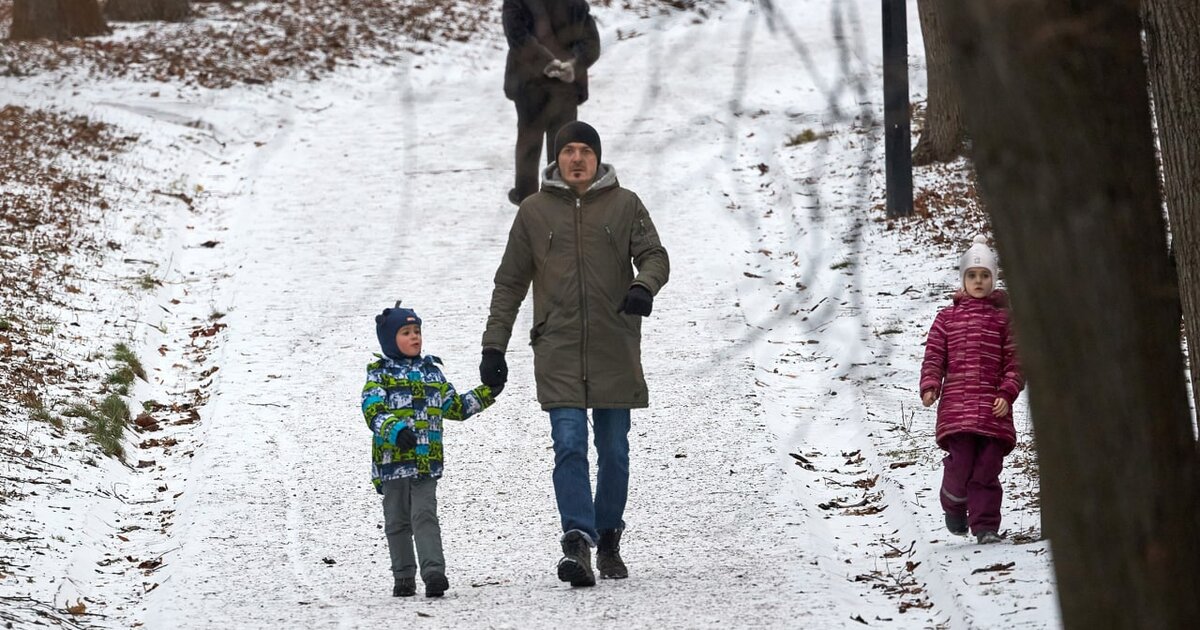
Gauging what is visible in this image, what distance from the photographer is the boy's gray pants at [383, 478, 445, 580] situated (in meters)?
6.14

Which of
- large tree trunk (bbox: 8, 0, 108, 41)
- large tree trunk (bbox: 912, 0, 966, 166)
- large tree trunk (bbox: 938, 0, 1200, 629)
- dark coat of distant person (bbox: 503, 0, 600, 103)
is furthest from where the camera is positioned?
large tree trunk (bbox: 8, 0, 108, 41)

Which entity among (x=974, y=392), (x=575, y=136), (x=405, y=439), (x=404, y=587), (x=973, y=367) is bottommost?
(x=404, y=587)

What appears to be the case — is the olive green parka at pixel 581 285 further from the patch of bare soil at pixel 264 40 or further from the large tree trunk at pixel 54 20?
the large tree trunk at pixel 54 20

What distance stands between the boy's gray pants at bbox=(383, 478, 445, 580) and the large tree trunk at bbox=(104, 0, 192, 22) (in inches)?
730

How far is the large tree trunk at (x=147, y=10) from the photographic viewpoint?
23109mm

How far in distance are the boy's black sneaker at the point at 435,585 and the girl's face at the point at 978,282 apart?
2.56 metres

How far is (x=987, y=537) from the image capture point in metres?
6.41

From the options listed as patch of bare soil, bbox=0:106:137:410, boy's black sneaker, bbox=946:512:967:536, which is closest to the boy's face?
boy's black sneaker, bbox=946:512:967:536

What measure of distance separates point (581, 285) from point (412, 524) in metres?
1.20

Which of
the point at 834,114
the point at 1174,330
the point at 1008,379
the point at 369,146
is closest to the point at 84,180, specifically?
the point at 369,146

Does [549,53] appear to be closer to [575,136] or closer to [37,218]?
[37,218]

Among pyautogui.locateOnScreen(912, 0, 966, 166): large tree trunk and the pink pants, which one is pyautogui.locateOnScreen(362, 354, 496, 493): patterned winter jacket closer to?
the pink pants

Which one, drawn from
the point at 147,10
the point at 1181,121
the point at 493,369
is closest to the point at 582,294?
the point at 493,369

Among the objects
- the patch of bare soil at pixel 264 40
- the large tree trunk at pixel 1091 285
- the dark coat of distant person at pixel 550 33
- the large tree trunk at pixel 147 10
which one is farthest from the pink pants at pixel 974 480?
the large tree trunk at pixel 147 10
